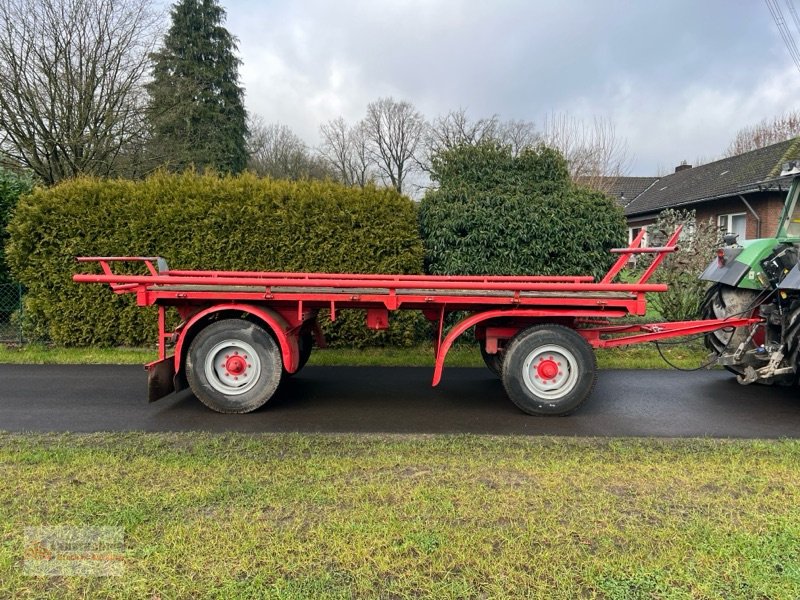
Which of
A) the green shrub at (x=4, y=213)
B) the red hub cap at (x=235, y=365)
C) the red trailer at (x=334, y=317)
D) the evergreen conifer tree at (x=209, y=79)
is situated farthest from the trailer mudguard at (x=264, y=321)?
the evergreen conifer tree at (x=209, y=79)

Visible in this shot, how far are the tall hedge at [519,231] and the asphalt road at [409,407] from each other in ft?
6.78

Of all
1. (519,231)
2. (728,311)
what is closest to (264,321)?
(519,231)

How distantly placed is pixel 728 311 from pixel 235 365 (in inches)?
225

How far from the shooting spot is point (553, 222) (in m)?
8.20

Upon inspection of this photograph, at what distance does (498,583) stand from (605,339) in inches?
157

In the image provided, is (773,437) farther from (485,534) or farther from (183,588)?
(183,588)

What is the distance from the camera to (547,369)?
5.05 metres

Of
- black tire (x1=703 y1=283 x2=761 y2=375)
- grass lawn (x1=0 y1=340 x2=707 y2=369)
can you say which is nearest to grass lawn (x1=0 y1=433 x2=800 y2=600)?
black tire (x1=703 y1=283 x2=761 y2=375)

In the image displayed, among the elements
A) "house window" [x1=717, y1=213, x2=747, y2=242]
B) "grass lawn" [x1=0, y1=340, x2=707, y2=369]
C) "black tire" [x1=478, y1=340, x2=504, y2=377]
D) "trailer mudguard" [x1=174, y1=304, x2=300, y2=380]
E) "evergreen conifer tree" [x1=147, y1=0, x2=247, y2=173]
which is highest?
"evergreen conifer tree" [x1=147, y1=0, x2=247, y2=173]

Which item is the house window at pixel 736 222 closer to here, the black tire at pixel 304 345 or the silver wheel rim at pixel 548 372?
the silver wheel rim at pixel 548 372

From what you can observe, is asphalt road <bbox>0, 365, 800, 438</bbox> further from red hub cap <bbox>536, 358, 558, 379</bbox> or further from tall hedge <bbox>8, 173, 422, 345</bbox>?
tall hedge <bbox>8, 173, 422, 345</bbox>

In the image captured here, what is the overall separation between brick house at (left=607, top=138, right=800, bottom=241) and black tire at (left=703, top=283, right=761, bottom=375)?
9730mm

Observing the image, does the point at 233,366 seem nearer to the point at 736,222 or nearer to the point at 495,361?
the point at 495,361

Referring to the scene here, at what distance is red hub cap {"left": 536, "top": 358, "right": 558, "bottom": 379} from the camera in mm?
5047
